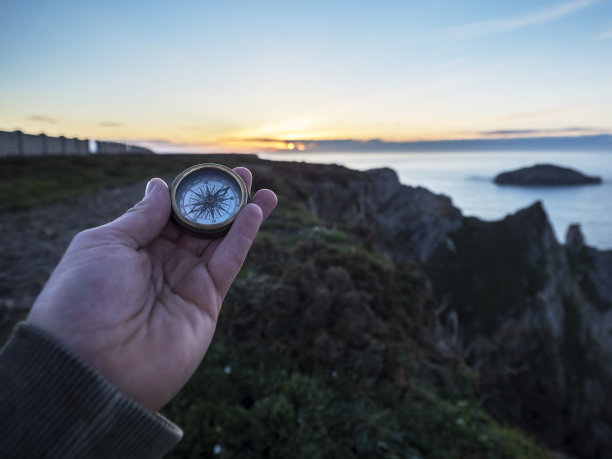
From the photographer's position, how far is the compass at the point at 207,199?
10.6 feet

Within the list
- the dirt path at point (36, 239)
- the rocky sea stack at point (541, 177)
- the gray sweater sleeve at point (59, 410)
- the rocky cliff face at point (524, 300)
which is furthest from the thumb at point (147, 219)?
the rocky sea stack at point (541, 177)

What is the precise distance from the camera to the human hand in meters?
2.18

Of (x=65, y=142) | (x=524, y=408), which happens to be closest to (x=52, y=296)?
(x=524, y=408)

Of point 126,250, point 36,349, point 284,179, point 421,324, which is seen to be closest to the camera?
point 36,349

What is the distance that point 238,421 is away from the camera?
4.16 metres

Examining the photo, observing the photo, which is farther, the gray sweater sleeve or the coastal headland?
the coastal headland

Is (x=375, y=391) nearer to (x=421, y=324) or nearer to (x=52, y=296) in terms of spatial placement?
(x=421, y=324)

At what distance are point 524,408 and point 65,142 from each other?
31622mm

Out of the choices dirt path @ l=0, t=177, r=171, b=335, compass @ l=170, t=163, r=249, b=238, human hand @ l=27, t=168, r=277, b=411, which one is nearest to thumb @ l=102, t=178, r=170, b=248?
human hand @ l=27, t=168, r=277, b=411

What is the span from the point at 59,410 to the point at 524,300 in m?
25.9

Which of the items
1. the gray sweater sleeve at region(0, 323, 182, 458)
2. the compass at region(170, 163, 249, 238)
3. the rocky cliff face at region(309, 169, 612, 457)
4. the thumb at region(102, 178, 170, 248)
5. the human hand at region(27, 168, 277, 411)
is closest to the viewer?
the gray sweater sleeve at region(0, 323, 182, 458)

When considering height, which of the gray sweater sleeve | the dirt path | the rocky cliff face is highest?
the gray sweater sleeve

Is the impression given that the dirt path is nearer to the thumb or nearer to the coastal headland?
the coastal headland

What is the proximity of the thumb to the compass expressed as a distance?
11 cm
